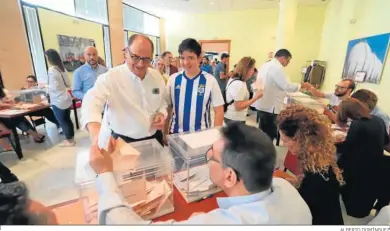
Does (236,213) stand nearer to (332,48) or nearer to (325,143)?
(325,143)

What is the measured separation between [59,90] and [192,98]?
106 inches

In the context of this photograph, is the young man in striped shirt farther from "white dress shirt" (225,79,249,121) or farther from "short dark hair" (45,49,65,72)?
"short dark hair" (45,49,65,72)

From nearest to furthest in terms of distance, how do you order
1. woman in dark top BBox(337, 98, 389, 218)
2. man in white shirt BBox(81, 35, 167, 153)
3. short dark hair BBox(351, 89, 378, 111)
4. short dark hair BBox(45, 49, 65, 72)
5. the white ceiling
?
1. man in white shirt BBox(81, 35, 167, 153)
2. woman in dark top BBox(337, 98, 389, 218)
3. short dark hair BBox(351, 89, 378, 111)
4. short dark hair BBox(45, 49, 65, 72)
5. the white ceiling

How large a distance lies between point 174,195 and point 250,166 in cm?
53

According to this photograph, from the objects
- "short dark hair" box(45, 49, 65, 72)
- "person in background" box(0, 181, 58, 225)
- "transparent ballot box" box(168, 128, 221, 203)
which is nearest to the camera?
"person in background" box(0, 181, 58, 225)

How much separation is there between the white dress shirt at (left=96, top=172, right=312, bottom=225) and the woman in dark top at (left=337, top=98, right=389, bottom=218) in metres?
1.36

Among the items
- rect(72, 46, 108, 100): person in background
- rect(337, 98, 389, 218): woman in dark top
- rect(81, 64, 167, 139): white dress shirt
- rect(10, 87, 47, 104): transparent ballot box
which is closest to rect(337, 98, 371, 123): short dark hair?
rect(337, 98, 389, 218): woman in dark top

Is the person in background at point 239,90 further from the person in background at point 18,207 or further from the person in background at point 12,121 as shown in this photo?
the person in background at point 12,121

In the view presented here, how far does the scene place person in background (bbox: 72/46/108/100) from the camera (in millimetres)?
2949

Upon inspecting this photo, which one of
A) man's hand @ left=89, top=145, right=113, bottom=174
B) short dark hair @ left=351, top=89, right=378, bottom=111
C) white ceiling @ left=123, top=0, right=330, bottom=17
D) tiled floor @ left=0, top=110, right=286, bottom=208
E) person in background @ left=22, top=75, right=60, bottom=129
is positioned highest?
white ceiling @ left=123, top=0, right=330, bottom=17

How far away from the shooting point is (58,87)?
10.6 ft

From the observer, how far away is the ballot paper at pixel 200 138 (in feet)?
3.44

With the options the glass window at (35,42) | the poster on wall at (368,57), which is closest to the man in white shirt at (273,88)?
the poster on wall at (368,57)

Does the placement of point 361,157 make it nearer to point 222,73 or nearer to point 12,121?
point 222,73
